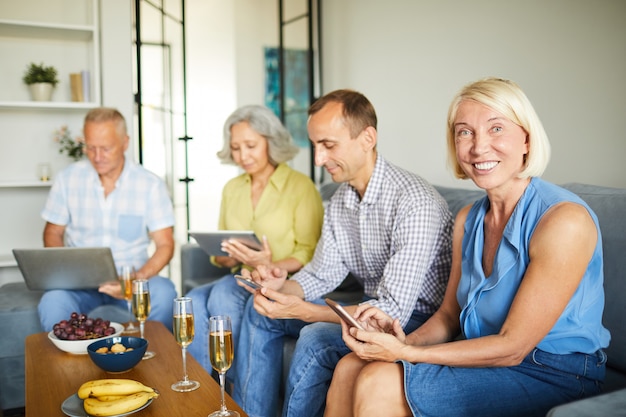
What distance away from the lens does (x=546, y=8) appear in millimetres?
2430

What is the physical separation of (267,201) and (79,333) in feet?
3.49

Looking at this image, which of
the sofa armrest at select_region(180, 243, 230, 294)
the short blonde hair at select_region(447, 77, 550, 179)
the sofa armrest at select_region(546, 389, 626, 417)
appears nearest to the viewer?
the sofa armrest at select_region(546, 389, 626, 417)

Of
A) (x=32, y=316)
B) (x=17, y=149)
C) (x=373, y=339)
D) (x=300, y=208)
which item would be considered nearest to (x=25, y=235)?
(x=17, y=149)

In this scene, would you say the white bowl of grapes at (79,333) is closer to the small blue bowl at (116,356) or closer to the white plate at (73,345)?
the white plate at (73,345)

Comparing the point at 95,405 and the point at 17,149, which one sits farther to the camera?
the point at 17,149

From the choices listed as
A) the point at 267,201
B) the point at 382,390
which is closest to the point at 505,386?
the point at 382,390

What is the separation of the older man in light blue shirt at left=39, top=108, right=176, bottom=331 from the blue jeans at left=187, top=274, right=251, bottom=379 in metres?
0.42

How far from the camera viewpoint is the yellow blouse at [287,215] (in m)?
2.69

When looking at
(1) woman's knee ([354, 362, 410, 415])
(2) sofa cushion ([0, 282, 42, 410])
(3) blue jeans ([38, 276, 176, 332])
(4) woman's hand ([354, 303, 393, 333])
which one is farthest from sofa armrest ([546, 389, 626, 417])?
(2) sofa cushion ([0, 282, 42, 410])

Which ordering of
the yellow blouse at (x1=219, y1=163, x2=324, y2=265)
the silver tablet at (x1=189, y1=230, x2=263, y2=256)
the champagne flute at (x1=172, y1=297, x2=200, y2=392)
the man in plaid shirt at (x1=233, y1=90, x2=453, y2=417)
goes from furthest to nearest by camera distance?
1. the yellow blouse at (x1=219, y1=163, x2=324, y2=265)
2. the silver tablet at (x1=189, y1=230, x2=263, y2=256)
3. the man in plaid shirt at (x1=233, y1=90, x2=453, y2=417)
4. the champagne flute at (x1=172, y1=297, x2=200, y2=392)

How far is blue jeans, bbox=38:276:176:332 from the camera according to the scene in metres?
2.56

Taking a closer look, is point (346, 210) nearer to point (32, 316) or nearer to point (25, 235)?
point (32, 316)

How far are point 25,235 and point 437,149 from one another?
256 centimetres

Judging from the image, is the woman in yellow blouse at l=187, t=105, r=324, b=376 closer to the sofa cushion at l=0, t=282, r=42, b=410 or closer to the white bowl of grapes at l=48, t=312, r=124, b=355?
the white bowl of grapes at l=48, t=312, r=124, b=355
